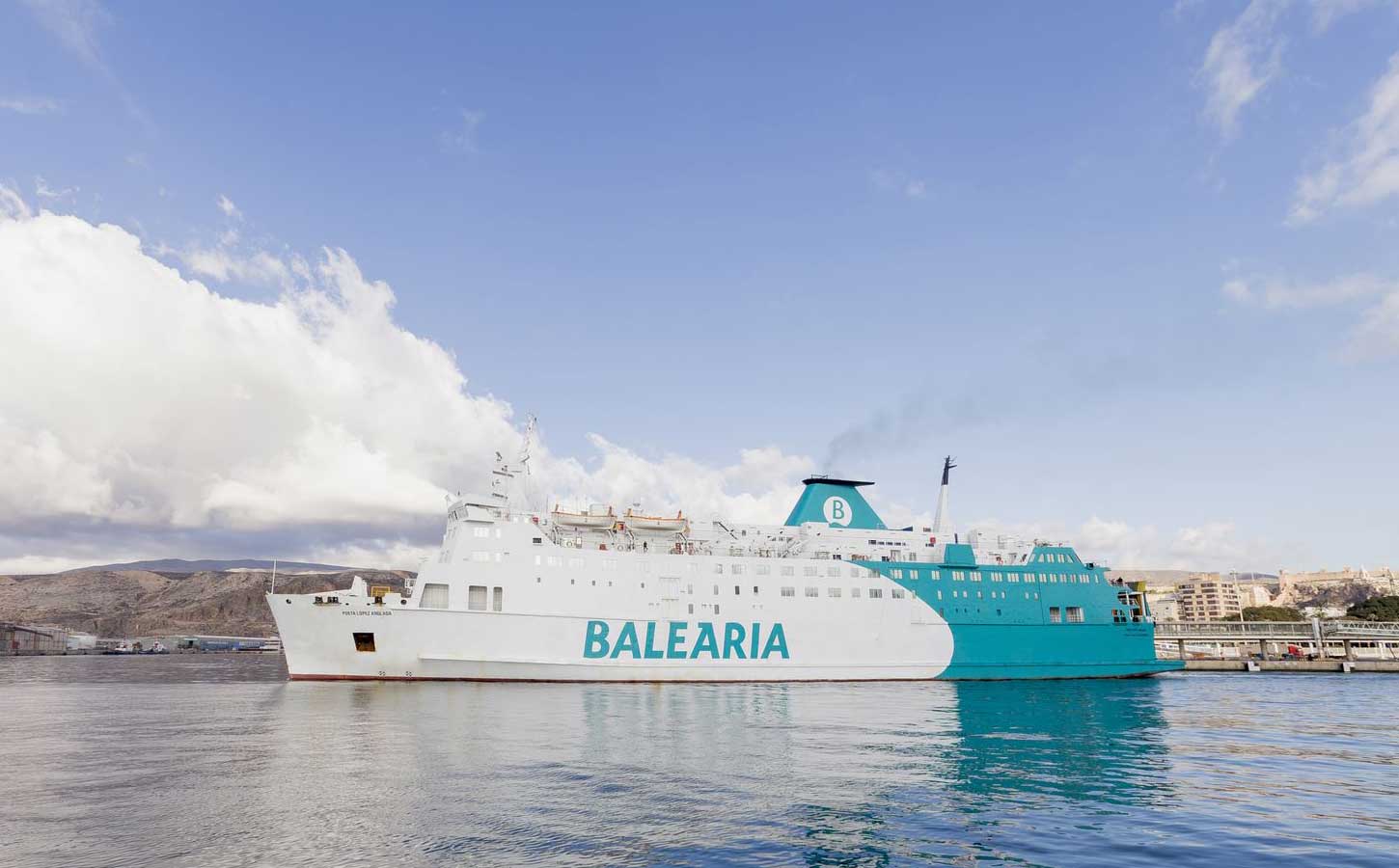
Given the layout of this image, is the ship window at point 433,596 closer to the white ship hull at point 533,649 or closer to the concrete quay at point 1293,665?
the white ship hull at point 533,649

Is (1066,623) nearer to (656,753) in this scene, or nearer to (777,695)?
(777,695)

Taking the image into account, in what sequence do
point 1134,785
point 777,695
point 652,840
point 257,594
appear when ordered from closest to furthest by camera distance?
point 652,840
point 1134,785
point 777,695
point 257,594

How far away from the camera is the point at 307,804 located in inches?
473

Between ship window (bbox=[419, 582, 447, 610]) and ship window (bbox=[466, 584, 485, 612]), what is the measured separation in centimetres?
106

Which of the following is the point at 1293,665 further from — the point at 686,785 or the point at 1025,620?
the point at 686,785

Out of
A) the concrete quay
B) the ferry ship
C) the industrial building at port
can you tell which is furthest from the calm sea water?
the industrial building at port

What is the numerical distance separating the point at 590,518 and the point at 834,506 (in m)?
14.3

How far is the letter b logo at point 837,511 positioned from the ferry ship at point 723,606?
0.29ft

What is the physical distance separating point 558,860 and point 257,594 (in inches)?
8701

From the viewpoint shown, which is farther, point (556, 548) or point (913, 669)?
point (913, 669)

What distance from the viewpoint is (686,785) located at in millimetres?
13555

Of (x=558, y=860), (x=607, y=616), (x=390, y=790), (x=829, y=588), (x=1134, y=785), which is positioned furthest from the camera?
(x=829, y=588)

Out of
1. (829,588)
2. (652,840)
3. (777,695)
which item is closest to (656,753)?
(652,840)

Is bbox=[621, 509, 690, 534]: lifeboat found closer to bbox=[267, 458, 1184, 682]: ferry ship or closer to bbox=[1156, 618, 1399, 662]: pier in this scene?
bbox=[267, 458, 1184, 682]: ferry ship
